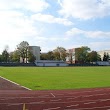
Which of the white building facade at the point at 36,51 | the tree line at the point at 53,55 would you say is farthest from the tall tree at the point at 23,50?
the white building facade at the point at 36,51

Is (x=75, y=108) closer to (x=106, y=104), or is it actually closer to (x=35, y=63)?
(x=106, y=104)

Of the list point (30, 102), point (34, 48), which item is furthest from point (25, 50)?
point (30, 102)

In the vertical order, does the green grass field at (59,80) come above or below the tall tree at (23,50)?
below

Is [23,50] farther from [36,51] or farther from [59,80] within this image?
[59,80]

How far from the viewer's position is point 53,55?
173 m

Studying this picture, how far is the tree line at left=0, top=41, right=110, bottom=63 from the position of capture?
499ft

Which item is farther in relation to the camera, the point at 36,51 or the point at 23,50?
the point at 36,51

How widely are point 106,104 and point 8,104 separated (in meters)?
5.87

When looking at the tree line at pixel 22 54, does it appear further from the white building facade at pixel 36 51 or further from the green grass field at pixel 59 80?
the green grass field at pixel 59 80

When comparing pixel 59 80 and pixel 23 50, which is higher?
pixel 23 50

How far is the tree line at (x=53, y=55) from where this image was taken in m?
152

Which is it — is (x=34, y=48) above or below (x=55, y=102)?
above

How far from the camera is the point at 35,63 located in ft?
479

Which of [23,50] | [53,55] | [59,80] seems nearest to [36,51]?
[53,55]
